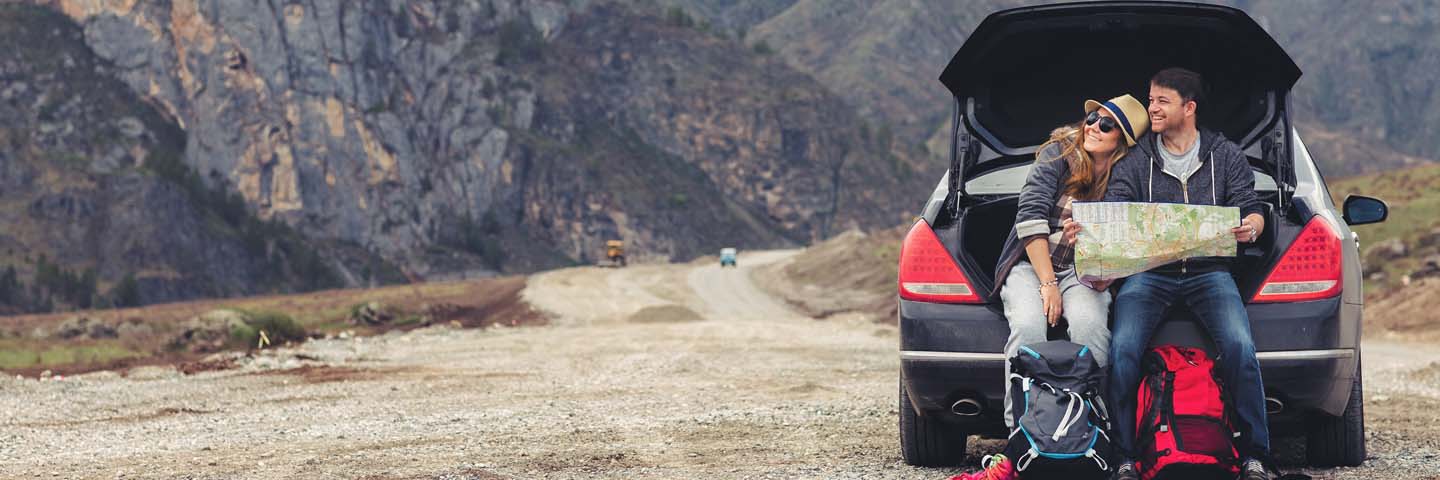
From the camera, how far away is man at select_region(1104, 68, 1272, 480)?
5.69m

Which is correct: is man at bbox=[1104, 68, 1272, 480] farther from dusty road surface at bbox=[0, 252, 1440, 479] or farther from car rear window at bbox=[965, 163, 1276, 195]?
car rear window at bbox=[965, 163, 1276, 195]

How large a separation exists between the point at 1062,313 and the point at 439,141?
13050 cm

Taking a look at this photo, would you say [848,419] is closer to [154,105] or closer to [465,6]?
[154,105]

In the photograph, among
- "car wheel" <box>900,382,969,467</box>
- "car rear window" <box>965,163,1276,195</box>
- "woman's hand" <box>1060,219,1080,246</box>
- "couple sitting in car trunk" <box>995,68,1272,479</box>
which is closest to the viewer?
"couple sitting in car trunk" <box>995,68,1272,479</box>

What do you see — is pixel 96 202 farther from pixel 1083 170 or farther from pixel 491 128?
pixel 1083 170

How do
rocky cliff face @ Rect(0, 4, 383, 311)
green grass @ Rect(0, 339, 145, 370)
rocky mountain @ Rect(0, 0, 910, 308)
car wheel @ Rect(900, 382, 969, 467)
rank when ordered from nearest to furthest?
1. car wheel @ Rect(900, 382, 969, 467)
2. green grass @ Rect(0, 339, 145, 370)
3. rocky cliff face @ Rect(0, 4, 383, 311)
4. rocky mountain @ Rect(0, 0, 910, 308)

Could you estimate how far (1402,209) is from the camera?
38.2 metres

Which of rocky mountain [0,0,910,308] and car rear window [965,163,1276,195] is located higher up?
rocky mountain [0,0,910,308]

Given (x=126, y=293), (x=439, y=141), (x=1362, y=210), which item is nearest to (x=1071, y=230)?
(x=1362, y=210)

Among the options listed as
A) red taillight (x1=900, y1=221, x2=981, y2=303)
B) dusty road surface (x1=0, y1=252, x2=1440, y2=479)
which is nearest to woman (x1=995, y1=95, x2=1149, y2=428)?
red taillight (x1=900, y1=221, x2=981, y2=303)

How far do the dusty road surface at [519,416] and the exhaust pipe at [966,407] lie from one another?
479 millimetres

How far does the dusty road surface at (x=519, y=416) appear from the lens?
24.5 feet

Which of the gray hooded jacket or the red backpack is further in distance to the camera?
the gray hooded jacket

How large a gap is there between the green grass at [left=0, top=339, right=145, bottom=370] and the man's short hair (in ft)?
62.4
